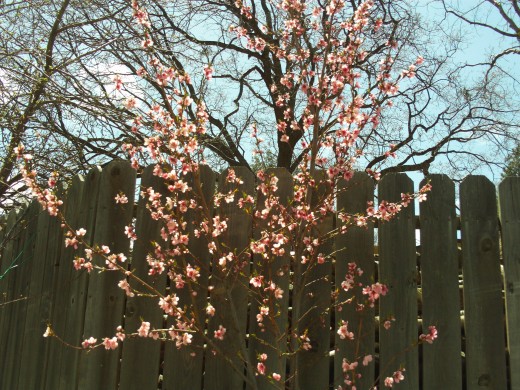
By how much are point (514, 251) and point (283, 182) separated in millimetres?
1126

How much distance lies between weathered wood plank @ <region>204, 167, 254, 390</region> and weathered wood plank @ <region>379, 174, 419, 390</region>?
649mm

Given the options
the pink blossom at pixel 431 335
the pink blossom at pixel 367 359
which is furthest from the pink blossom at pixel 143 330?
the pink blossom at pixel 431 335

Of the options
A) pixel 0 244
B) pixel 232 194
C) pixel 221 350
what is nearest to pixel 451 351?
pixel 221 350

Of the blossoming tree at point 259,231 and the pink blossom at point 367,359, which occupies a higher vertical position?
the blossoming tree at point 259,231

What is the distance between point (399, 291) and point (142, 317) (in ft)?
4.12

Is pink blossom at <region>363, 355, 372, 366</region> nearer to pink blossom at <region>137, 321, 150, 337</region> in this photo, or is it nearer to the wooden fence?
the wooden fence

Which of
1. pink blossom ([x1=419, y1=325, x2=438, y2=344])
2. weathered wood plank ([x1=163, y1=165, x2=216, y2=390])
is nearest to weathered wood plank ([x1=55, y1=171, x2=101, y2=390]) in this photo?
weathered wood plank ([x1=163, y1=165, x2=216, y2=390])

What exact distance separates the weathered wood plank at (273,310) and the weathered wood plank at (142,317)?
0.47 meters

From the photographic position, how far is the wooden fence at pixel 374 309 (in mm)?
2537

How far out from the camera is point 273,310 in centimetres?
260

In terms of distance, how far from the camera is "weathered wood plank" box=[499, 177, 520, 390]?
248 centimetres

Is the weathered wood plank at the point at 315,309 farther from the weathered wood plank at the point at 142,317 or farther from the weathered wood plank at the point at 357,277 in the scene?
the weathered wood plank at the point at 142,317

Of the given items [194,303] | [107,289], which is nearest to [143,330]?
[194,303]

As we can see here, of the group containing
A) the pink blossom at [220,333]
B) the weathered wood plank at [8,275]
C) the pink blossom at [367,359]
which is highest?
the weathered wood plank at [8,275]
